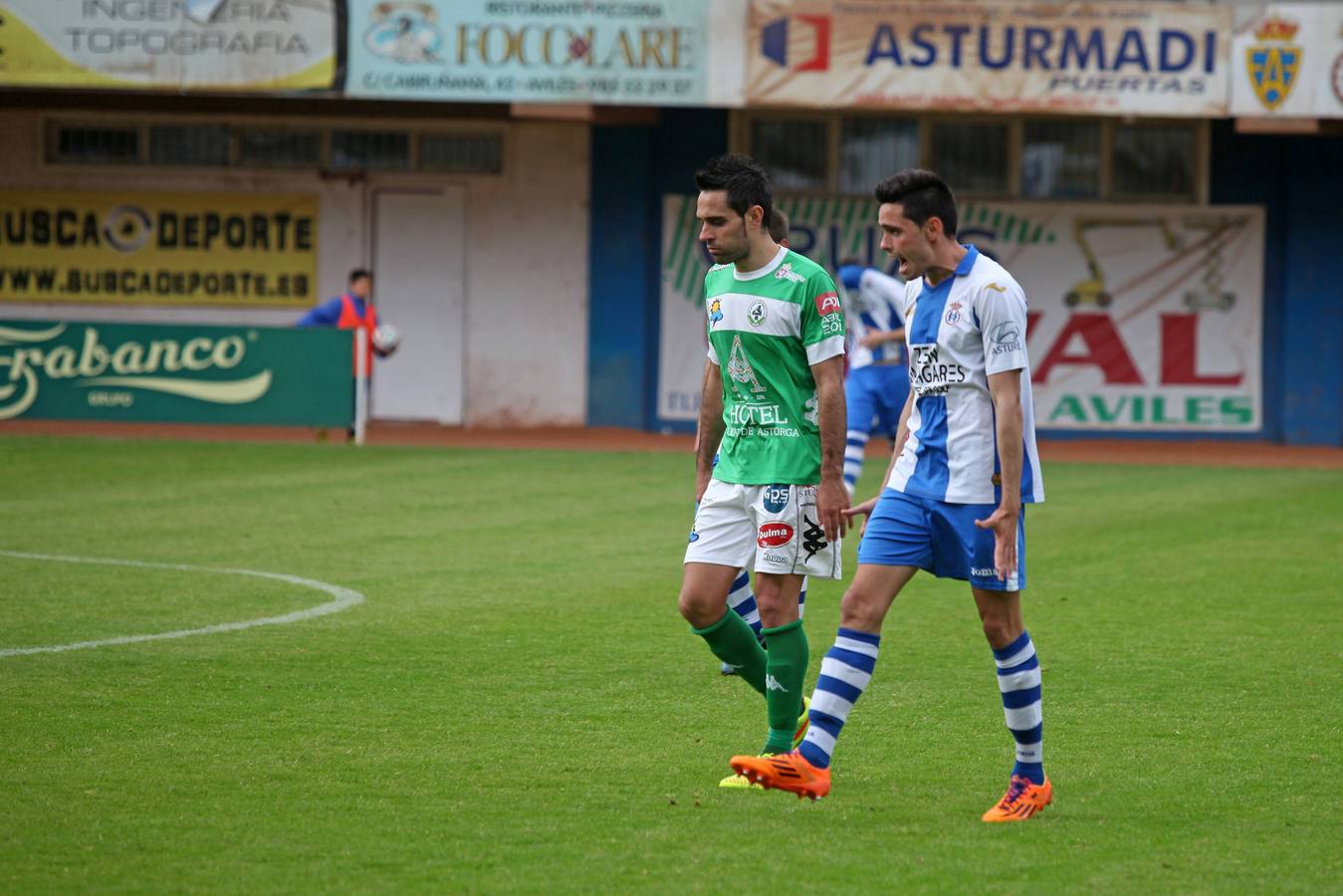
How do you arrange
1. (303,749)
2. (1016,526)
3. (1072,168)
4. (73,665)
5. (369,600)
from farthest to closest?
(1072,168) → (369,600) → (73,665) → (303,749) → (1016,526)

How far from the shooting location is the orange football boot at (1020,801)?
542 cm

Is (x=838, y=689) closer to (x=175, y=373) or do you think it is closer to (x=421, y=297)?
(x=175, y=373)

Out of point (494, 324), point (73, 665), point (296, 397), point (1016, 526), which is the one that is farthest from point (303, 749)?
point (494, 324)

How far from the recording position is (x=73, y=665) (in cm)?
768

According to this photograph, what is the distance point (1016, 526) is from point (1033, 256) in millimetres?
18150

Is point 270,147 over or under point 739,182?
over

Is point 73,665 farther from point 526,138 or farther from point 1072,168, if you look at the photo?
point 1072,168

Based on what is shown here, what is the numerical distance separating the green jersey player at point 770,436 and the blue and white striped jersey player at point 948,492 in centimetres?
40

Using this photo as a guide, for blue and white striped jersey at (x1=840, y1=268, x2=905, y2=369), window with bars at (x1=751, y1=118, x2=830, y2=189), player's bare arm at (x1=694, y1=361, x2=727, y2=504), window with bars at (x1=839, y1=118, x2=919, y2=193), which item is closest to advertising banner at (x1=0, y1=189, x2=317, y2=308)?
window with bars at (x1=751, y1=118, x2=830, y2=189)

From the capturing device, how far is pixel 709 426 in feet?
21.6

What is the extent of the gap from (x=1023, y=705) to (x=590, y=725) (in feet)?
5.95

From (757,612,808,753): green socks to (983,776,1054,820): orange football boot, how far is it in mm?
797

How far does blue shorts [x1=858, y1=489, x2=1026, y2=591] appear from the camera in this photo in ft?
17.9

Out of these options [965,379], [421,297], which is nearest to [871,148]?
[421,297]
